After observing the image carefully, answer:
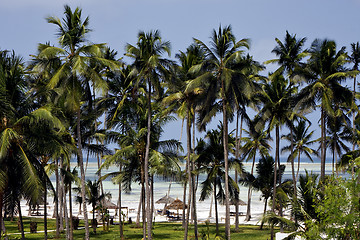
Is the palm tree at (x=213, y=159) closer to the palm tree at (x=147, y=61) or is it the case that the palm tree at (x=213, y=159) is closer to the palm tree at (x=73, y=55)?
the palm tree at (x=147, y=61)

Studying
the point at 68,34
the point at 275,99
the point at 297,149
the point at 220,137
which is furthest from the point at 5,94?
the point at 297,149

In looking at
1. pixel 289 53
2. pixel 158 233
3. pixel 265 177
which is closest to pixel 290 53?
pixel 289 53

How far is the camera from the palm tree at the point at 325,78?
30.5m

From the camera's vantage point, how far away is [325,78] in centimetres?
3103

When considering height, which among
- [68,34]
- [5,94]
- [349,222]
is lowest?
[349,222]

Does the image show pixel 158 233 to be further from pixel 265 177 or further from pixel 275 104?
pixel 275 104

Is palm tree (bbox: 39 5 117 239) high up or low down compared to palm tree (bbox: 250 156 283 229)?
up

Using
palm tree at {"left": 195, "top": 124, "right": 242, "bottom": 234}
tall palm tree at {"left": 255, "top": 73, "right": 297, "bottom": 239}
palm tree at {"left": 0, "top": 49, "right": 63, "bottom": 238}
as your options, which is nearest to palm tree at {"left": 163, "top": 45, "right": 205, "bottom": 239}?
palm tree at {"left": 195, "top": 124, "right": 242, "bottom": 234}

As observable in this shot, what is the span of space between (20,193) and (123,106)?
51.8 feet

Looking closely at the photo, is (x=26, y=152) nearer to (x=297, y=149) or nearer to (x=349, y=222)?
(x=349, y=222)

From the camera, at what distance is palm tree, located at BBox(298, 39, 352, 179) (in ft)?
100.0

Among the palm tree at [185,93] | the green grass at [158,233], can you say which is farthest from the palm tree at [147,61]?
the green grass at [158,233]

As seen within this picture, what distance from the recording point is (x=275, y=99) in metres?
31.9

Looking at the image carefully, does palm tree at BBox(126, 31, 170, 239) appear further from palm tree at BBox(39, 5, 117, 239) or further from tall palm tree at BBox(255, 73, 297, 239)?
tall palm tree at BBox(255, 73, 297, 239)
